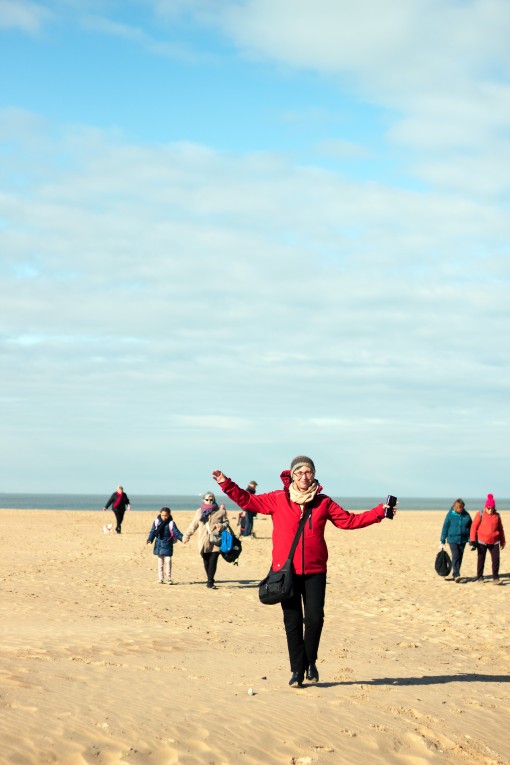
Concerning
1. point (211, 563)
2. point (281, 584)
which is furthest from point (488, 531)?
point (281, 584)

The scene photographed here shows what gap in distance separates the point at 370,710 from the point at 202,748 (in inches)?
75.1

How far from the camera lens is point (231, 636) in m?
12.2

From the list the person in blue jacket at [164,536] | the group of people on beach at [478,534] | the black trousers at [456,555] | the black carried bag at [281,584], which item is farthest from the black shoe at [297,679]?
the black trousers at [456,555]

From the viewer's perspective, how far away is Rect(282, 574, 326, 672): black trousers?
8156 mm

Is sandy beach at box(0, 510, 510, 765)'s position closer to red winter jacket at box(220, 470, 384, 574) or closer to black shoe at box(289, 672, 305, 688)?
black shoe at box(289, 672, 305, 688)

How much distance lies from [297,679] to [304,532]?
1439 mm

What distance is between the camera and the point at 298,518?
8227mm

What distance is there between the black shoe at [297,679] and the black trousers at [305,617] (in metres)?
0.04

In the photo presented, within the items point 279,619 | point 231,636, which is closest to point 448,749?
point 231,636

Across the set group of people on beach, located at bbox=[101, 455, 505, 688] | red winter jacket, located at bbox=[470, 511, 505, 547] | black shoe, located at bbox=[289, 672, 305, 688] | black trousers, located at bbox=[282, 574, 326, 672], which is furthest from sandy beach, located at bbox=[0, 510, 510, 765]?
red winter jacket, located at bbox=[470, 511, 505, 547]

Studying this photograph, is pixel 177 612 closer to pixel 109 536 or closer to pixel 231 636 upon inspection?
pixel 231 636

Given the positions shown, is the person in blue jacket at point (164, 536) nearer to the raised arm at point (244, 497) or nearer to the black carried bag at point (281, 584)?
the raised arm at point (244, 497)

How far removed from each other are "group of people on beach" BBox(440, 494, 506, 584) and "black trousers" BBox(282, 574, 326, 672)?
10.5 meters

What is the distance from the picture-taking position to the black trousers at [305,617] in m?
8.16
